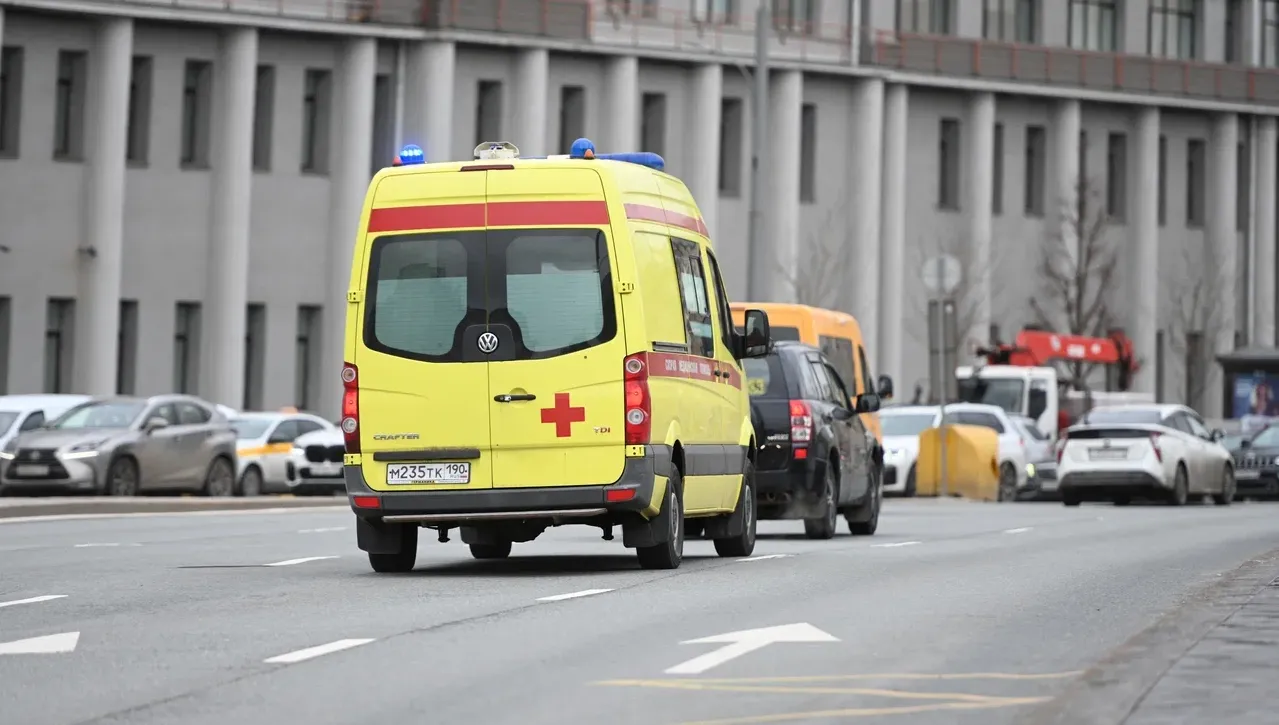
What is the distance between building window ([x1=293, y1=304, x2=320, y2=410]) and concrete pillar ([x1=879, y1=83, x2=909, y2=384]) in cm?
1657

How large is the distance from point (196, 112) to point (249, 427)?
1852 cm

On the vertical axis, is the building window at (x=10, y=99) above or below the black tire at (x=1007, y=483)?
above

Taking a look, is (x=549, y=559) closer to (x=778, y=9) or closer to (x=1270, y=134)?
(x=778, y=9)

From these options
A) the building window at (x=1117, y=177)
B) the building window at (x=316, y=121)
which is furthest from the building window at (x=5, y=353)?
the building window at (x=1117, y=177)

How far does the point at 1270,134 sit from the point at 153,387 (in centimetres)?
3614

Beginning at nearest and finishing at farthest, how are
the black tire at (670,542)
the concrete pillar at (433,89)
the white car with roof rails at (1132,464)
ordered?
the black tire at (670,542) → the white car with roof rails at (1132,464) → the concrete pillar at (433,89)

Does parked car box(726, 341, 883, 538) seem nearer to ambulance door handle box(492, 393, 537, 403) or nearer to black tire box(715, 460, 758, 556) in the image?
black tire box(715, 460, 758, 556)

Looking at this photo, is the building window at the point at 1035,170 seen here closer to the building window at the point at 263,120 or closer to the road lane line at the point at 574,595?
the building window at the point at 263,120

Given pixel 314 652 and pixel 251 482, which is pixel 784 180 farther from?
pixel 314 652

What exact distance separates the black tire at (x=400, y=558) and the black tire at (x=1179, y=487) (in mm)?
22885

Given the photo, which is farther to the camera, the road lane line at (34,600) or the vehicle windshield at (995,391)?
the vehicle windshield at (995,391)

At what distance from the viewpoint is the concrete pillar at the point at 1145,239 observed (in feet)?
248

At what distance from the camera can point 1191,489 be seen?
39.8 meters

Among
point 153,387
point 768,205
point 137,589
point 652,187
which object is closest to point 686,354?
point 652,187
